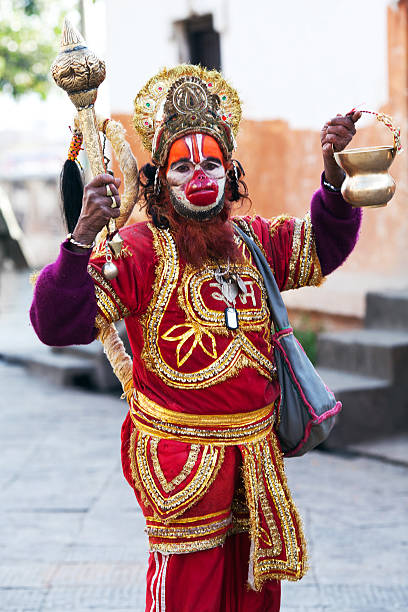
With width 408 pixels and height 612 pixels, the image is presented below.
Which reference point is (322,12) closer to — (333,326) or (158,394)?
(333,326)

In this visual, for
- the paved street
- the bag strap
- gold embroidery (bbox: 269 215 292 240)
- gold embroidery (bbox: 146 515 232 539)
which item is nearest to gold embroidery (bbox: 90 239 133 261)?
the bag strap

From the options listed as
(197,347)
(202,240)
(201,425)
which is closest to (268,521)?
(201,425)

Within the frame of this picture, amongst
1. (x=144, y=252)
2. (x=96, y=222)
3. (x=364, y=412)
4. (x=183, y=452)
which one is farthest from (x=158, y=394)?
(x=364, y=412)

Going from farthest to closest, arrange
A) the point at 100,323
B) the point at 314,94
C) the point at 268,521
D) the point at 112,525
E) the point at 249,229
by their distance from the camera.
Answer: the point at 314,94 → the point at 112,525 → the point at 249,229 → the point at 268,521 → the point at 100,323

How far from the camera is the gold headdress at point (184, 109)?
282cm

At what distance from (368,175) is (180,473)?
1039 mm

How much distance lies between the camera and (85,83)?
103 inches

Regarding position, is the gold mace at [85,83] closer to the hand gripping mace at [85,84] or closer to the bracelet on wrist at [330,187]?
the hand gripping mace at [85,84]

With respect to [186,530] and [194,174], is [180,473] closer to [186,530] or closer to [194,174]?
[186,530]

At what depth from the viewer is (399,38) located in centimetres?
702

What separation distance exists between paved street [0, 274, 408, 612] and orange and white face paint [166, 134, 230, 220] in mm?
2001

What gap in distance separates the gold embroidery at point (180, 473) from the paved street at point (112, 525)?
57.2 inches

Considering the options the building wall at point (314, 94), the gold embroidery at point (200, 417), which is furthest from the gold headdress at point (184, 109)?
the building wall at point (314, 94)

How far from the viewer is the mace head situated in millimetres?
2600
